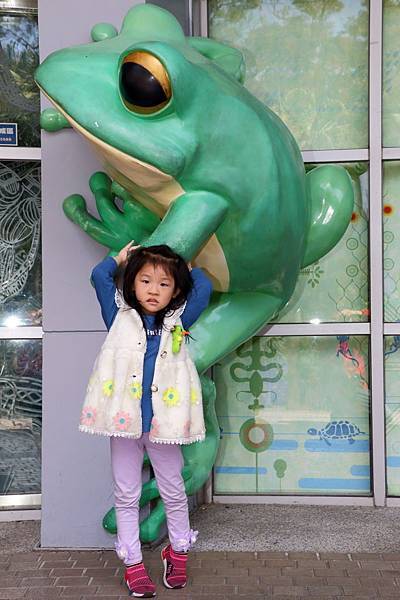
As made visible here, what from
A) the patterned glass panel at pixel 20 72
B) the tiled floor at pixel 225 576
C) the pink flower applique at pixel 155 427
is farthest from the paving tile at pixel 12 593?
the patterned glass panel at pixel 20 72

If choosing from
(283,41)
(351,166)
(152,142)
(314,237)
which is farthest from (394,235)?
(152,142)

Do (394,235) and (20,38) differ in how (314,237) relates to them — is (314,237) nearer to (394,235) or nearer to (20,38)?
(394,235)

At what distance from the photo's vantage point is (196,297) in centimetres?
A: 330

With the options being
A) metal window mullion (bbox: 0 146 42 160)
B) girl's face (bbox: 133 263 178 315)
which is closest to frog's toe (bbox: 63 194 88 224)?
metal window mullion (bbox: 0 146 42 160)

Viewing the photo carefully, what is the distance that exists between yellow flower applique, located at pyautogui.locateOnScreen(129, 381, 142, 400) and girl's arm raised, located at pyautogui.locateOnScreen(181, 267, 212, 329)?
34cm

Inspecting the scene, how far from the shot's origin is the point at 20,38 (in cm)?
450

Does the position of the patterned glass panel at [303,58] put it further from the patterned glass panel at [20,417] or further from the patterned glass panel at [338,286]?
the patterned glass panel at [20,417]

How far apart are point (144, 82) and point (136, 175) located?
0.39m

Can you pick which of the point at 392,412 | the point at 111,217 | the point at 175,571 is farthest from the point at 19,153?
the point at 392,412

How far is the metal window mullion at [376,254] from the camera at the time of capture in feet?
14.9

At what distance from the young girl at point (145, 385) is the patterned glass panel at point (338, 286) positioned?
4.84ft

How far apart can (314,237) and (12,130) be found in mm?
1784

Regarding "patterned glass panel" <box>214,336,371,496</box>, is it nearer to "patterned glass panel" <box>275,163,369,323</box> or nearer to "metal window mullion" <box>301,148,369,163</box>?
"patterned glass panel" <box>275,163,369,323</box>

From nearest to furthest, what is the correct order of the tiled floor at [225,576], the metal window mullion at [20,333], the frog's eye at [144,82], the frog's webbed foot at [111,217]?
the frog's eye at [144,82] → the tiled floor at [225,576] → the frog's webbed foot at [111,217] → the metal window mullion at [20,333]
